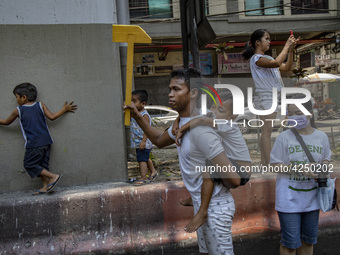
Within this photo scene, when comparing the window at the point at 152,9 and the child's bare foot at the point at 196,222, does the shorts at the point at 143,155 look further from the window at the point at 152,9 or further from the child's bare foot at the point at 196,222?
the window at the point at 152,9

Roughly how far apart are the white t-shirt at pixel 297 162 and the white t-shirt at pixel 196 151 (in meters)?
0.79

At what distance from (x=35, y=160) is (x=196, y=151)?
90.3 inches

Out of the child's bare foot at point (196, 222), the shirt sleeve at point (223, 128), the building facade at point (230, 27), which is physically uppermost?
the building facade at point (230, 27)

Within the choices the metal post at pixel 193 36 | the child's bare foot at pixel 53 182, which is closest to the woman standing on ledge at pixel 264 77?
the metal post at pixel 193 36

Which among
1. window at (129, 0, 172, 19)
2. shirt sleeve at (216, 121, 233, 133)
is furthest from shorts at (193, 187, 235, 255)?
window at (129, 0, 172, 19)

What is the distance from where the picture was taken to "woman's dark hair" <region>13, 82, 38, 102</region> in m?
3.85

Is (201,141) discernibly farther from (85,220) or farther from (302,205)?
(85,220)

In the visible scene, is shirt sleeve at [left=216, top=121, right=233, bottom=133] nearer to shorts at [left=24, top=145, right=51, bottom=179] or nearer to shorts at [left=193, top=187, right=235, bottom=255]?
shorts at [left=193, top=187, right=235, bottom=255]

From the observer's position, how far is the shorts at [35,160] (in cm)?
380

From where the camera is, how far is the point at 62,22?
A: 4.02m

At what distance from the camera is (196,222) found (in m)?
2.14

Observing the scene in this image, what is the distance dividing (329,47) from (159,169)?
17010 mm

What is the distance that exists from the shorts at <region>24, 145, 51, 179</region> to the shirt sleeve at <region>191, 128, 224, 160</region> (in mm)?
2316

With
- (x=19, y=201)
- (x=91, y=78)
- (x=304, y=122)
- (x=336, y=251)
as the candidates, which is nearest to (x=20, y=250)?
(x=19, y=201)
